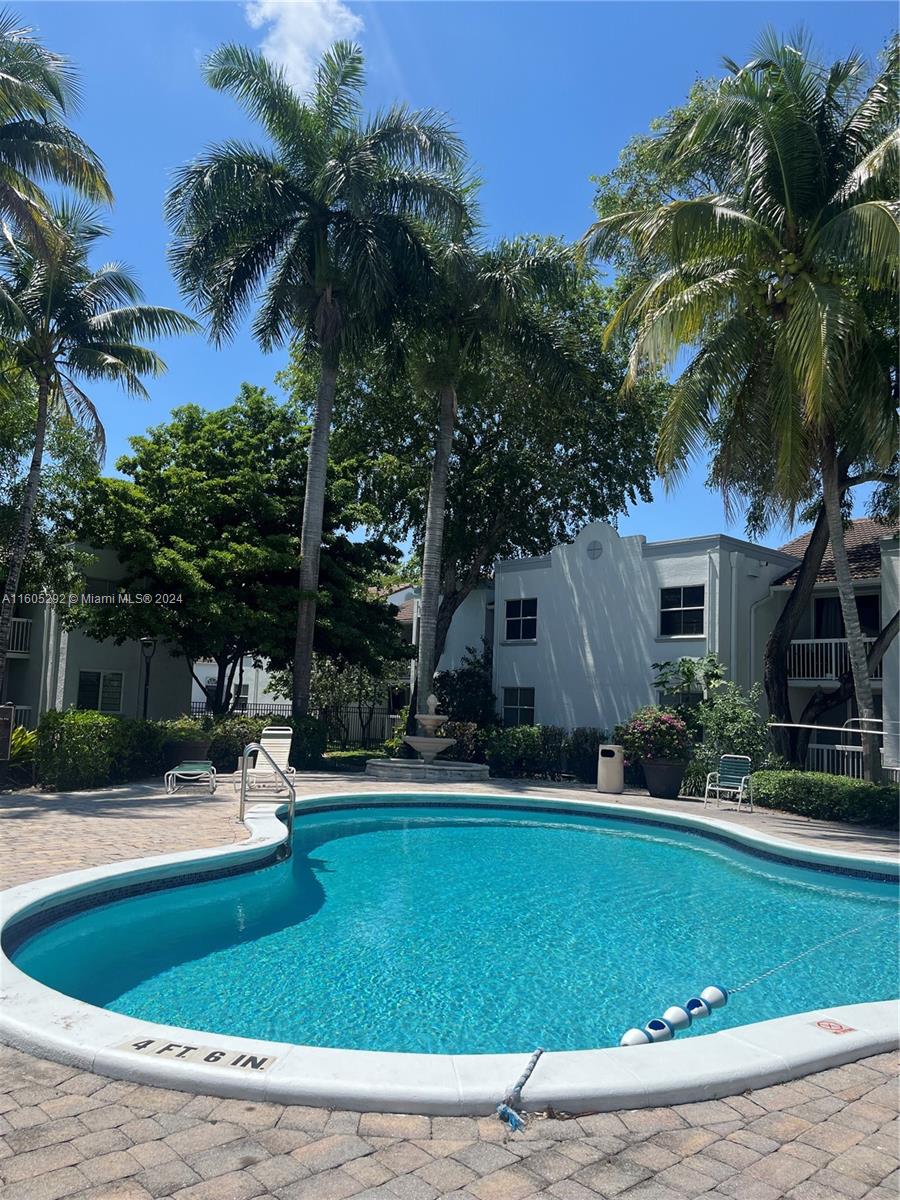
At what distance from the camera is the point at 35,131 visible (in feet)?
55.4

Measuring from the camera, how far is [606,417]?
2767cm

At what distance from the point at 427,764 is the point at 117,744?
7.18 meters

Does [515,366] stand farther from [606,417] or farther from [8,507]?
[8,507]

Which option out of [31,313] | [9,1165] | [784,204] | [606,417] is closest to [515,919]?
[9,1165]

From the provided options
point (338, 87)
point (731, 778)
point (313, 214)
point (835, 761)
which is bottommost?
point (731, 778)

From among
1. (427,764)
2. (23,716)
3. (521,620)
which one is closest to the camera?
(427,764)

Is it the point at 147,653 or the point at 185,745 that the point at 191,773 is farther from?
the point at 147,653

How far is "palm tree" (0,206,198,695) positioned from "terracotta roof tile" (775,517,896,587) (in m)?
17.2

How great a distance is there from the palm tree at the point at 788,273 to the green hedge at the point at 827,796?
1035mm

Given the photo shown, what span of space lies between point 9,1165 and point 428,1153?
1591 millimetres

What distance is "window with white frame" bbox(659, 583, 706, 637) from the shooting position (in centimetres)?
2353

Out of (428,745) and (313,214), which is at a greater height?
(313,214)

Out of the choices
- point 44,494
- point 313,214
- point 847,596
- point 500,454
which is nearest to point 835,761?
point 847,596

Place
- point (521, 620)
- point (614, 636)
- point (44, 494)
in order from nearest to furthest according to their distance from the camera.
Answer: point (44, 494)
point (614, 636)
point (521, 620)
